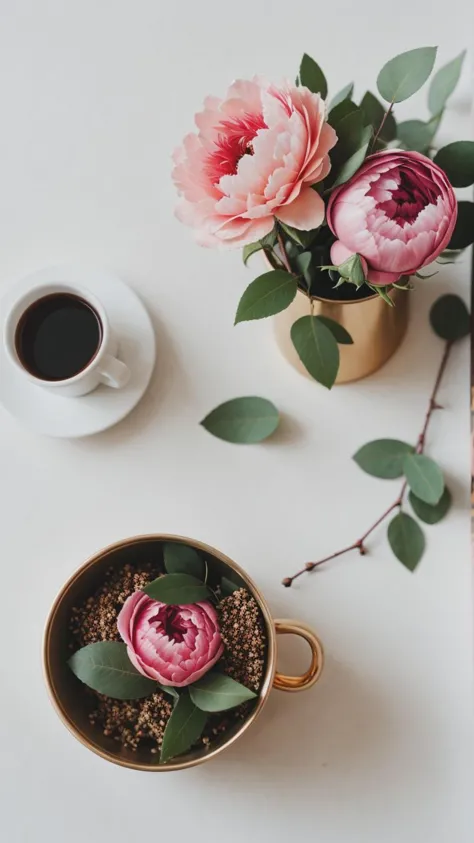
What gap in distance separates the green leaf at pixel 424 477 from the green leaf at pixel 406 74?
1.07 ft

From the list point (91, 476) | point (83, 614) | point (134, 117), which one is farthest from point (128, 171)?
point (83, 614)

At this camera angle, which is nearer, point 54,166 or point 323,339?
point 323,339

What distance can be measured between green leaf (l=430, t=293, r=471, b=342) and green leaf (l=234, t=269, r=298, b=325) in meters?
0.24

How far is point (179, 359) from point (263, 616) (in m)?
0.26

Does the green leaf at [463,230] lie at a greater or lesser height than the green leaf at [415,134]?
lesser

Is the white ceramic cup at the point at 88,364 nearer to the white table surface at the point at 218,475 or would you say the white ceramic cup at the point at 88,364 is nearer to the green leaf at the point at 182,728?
the white table surface at the point at 218,475

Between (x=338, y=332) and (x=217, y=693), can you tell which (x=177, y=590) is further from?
(x=338, y=332)

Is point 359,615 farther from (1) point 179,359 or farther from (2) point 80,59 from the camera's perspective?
(2) point 80,59

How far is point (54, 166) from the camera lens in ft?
2.75

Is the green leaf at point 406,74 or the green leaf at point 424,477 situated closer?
the green leaf at point 406,74

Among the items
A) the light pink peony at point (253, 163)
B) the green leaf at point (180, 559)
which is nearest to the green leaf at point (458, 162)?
the light pink peony at point (253, 163)

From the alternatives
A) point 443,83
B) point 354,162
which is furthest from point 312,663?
point 443,83

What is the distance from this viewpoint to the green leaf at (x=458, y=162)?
2.00 feet

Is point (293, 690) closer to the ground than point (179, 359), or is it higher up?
closer to the ground
